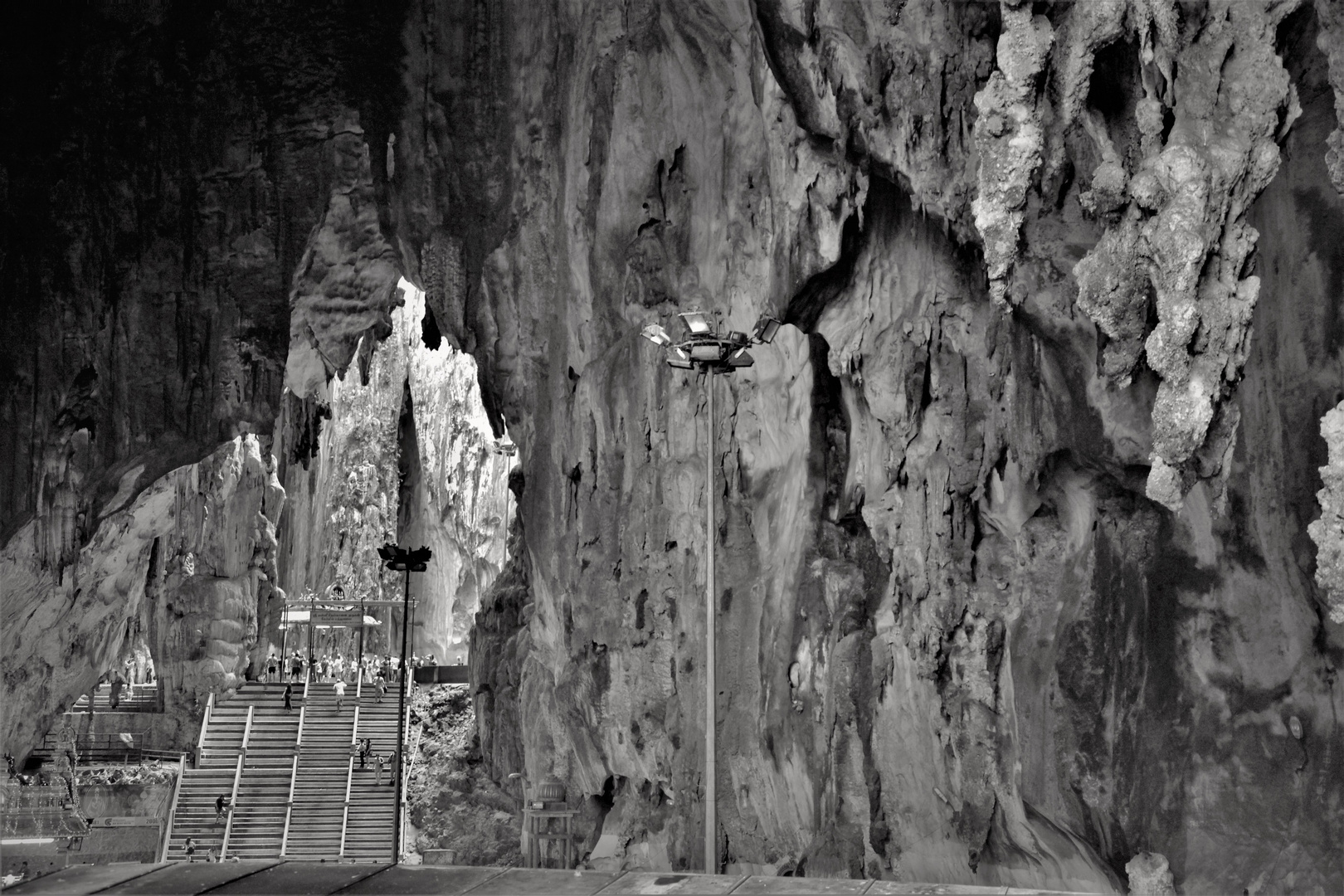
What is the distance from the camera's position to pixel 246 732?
27.7 metres

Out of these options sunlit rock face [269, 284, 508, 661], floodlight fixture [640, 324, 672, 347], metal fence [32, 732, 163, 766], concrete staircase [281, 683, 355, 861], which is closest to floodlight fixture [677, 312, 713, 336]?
floodlight fixture [640, 324, 672, 347]

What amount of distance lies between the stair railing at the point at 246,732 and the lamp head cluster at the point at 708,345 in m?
18.1

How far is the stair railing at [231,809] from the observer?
24122 mm

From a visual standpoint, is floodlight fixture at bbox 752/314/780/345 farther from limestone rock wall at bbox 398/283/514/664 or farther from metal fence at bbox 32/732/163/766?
limestone rock wall at bbox 398/283/514/664

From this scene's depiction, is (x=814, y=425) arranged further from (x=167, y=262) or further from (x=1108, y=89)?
(x=167, y=262)

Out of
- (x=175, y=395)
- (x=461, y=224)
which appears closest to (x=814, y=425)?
(x=461, y=224)

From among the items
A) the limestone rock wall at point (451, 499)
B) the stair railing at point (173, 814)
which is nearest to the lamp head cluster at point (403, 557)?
the stair railing at point (173, 814)

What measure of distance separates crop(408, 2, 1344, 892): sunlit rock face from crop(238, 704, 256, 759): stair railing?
353 inches

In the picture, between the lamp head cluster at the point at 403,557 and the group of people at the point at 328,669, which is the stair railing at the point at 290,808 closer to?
the group of people at the point at 328,669

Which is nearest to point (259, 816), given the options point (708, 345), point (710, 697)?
point (710, 697)

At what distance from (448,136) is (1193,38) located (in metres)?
11.6

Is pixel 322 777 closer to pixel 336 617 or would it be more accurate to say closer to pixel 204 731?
pixel 204 731

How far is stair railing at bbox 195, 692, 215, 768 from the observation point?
1061 inches

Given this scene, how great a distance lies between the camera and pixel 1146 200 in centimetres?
945
